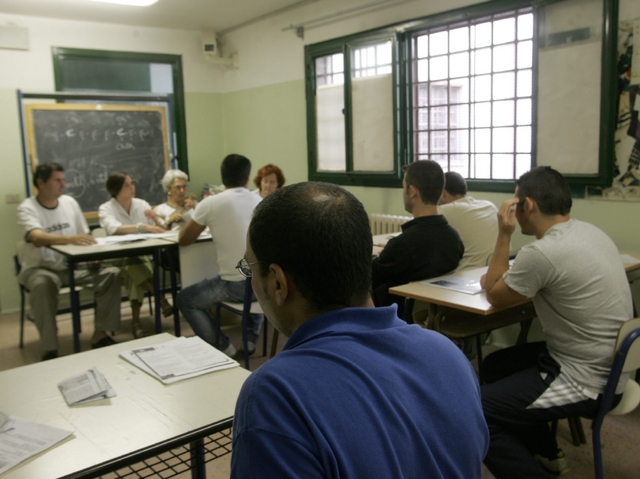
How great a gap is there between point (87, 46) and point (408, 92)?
3336mm

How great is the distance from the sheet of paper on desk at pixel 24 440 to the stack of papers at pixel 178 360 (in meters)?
0.35

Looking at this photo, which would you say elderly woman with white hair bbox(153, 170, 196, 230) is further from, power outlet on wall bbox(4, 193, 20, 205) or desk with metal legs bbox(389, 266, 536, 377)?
desk with metal legs bbox(389, 266, 536, 377)

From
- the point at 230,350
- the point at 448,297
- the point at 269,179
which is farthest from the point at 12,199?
the point at 448,297

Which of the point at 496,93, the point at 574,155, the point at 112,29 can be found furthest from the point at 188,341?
the point at 112,29

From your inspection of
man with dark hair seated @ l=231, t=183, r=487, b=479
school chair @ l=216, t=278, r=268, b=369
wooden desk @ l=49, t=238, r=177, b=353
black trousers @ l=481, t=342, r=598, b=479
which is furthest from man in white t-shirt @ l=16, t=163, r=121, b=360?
man with dark hair seated @ l=231, t=183, r=487, b=479

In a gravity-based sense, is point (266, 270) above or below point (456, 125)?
below

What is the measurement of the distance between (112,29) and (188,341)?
4953 millimetres

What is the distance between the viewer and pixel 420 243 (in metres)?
2.89

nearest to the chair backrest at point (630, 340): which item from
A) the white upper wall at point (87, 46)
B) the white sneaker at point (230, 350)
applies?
the white sneaker at point (230, 350)

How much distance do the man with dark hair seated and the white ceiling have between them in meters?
4.55

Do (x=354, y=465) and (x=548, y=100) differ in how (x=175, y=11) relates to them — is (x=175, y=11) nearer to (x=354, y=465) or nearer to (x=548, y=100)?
(x=548, y=100)

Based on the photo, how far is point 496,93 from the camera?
4102 millimetres

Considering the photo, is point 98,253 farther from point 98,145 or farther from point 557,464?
point 557,464

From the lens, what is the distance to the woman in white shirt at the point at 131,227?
4629 millimetres
